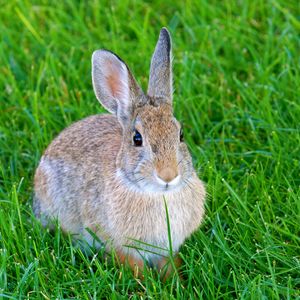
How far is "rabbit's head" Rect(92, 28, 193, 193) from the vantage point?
4.04 meters

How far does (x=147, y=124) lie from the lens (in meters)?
4.19

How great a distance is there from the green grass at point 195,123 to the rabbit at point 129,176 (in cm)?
14

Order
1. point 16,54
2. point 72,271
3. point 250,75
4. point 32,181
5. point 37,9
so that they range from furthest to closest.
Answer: point 37,9 < point 16,54 < point 250,75 < point 32,181 < point 72,271

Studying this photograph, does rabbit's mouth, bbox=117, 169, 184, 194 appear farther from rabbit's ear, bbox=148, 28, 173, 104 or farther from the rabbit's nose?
rabbit's ear, bbox=148, 28, 173, 104

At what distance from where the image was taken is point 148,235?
14.4 ft

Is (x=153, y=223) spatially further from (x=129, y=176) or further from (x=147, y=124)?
(x=147, y=124)

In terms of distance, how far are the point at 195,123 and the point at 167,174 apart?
5.26 feet

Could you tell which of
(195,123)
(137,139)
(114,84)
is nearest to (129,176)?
(137,139)

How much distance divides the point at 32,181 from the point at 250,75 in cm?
183

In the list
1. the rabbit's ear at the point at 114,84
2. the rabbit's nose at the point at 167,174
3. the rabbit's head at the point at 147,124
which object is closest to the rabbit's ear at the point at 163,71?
the rabbit's head at the point at 147,124

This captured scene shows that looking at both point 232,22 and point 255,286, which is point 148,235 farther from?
point 232,22

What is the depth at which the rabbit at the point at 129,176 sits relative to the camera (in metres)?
4.13

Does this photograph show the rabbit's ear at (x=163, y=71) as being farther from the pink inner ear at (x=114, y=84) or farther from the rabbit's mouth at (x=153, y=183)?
the rabbit's mouth at (x=153, y=183)

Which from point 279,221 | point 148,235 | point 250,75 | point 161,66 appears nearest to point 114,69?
point 161,66
